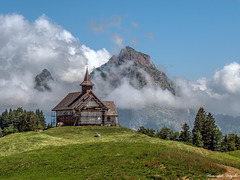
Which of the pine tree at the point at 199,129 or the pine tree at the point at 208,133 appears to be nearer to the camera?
the pine tree at the point at 199,129

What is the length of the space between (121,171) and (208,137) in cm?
8165

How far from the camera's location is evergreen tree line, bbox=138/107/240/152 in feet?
329

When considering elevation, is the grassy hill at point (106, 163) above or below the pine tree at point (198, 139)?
above

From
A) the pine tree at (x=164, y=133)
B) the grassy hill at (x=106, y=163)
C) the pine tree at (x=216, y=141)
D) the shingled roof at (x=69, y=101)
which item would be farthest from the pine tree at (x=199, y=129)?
the grassy hill at (x=106, y=163)

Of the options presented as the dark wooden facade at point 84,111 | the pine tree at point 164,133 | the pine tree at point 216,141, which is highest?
the dark wooden facade at point 84,111

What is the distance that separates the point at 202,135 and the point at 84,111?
4689cm

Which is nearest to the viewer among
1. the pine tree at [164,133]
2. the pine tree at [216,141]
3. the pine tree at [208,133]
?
the pine tree at [164,133]

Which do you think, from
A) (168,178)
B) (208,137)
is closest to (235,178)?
(168,178)

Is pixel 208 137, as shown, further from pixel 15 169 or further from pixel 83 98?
pixel 15 169

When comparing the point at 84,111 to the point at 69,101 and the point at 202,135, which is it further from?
the point at 202,135

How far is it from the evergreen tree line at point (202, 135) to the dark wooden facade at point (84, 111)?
14.9m

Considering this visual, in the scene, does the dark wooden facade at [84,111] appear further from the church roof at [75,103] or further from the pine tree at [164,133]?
the pine tree at [164,133]

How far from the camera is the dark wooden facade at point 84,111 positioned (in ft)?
322

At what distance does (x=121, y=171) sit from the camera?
33.9 meters
